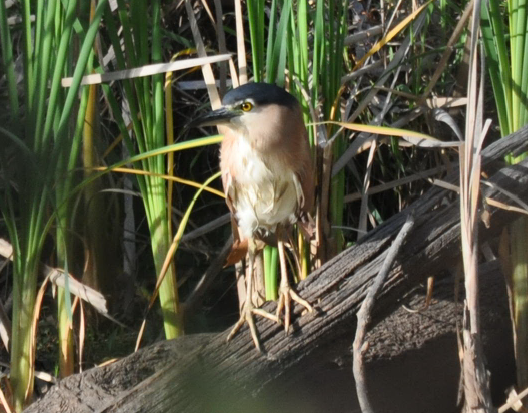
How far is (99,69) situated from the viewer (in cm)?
170

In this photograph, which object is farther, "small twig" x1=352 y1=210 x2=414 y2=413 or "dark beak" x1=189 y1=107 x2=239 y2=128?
"dark beak" x1=189 y1=107 x2=239 y2=128

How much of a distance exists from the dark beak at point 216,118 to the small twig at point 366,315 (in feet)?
1.35

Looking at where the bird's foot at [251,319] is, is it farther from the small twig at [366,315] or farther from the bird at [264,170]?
the small twig at [366,315]

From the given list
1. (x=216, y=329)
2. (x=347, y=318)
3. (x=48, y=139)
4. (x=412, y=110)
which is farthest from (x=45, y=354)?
(x=412, y=110)

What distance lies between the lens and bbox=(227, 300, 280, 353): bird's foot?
1.52 meters

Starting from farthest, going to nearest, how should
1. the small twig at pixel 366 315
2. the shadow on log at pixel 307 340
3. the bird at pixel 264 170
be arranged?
the bird at pixel 264 170 < the shadow on log at pixel 307 340 < the small twig at pixel 366 315

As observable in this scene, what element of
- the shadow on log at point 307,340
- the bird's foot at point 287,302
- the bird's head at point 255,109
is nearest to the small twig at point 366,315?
the shadow on log at point 307,340

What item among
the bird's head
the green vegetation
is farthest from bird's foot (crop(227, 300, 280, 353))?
the bird's head

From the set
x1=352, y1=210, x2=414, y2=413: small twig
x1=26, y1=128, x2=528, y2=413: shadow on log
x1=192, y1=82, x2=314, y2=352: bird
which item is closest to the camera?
x1=352, y1=210, x2=414, y2=413: small twig

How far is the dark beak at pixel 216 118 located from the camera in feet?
5.07

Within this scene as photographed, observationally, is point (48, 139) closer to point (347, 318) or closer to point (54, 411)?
point (54, 411)

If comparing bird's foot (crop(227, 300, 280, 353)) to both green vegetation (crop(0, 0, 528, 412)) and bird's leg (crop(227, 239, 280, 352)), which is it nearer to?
bird's leg (crop(227, 239, 280, 352))

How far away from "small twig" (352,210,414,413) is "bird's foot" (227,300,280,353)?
252mm

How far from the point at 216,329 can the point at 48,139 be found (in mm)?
832
